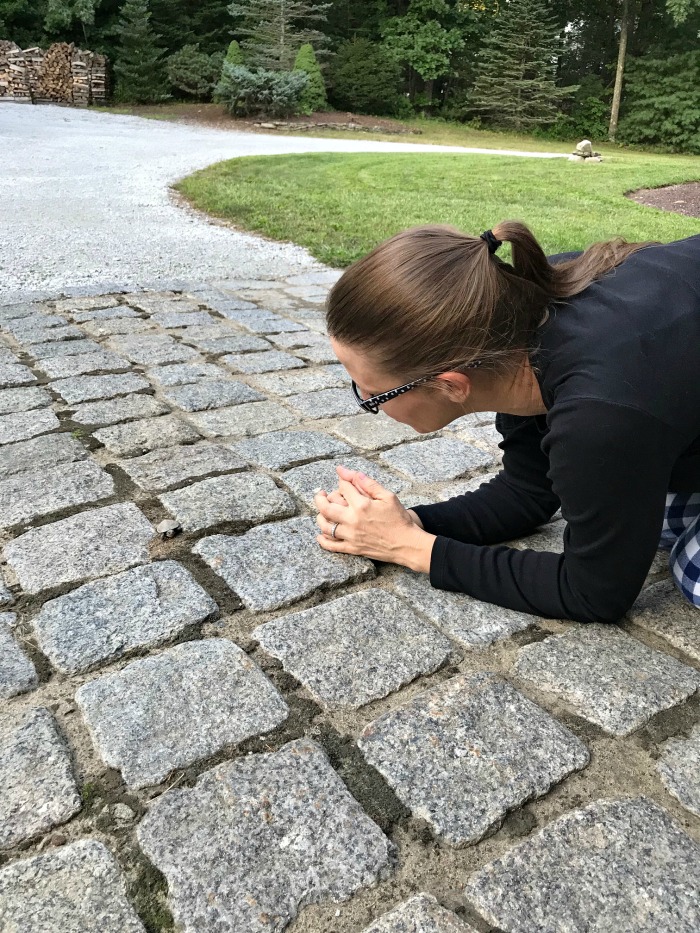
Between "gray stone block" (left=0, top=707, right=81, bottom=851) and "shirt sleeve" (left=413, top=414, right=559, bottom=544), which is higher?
"shirt sleeve" (left=413, top=414, right=559, bottom=544)

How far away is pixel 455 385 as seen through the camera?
1.60m

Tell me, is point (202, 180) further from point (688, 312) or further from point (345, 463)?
point (688, 312)

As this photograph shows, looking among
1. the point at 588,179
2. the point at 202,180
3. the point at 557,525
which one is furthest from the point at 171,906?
the point at 588,179

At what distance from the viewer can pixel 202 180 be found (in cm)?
888

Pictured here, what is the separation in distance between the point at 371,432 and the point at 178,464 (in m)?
0.74

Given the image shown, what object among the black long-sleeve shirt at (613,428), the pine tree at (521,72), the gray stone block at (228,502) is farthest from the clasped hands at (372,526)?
the pine tree at (521,72)

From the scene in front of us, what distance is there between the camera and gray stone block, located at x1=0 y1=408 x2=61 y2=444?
8.64ft

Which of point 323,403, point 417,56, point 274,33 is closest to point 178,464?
point 323,403

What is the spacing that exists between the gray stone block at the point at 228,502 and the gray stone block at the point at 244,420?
399 mm

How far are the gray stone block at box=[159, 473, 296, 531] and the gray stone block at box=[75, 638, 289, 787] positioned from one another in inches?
22.4

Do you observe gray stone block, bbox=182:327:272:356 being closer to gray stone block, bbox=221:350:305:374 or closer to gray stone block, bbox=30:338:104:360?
gray stone block, bbox=221:350:305:374

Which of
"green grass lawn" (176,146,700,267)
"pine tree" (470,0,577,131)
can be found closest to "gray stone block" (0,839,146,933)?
"green grass lawn" (176,146,700,267)

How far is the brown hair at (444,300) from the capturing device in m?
1.50

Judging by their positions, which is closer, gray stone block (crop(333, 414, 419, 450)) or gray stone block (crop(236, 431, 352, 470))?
gray stone block (crop(236, 431, 352, 470))
